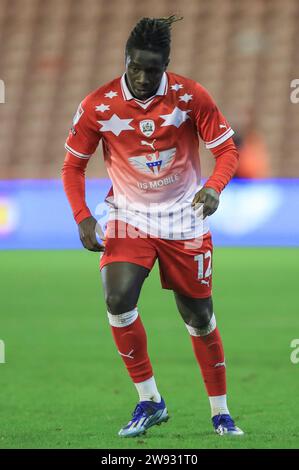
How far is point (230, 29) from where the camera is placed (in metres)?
24.1

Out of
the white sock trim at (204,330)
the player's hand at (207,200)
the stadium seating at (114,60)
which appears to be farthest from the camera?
the stadium seating at (114,60)

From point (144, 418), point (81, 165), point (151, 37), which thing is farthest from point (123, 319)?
point (151, 37)

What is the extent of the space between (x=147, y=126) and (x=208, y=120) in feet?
0.95

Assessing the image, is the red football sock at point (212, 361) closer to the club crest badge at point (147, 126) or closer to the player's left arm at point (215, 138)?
the player's left arm at point (215, 138)

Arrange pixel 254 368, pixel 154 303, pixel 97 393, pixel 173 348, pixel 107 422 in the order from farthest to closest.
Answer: pixel 154 303 → pixel 173 348 → pixel 254 368 → pixel 97 393 → pixel 107 422

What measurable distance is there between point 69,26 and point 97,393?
62.7 ft

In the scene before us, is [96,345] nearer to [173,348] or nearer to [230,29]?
[173,348]

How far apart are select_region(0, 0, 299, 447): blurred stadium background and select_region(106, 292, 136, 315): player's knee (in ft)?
1.94

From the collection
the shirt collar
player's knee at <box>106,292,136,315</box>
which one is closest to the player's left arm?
the shirt collar

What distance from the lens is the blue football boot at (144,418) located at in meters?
5.23

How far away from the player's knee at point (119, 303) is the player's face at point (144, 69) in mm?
939

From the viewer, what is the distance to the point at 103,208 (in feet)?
39.4

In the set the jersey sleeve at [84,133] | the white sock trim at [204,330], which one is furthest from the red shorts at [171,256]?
Answer: the jersey sleeve at [84,133]

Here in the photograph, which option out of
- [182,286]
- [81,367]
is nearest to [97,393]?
[81,367]
